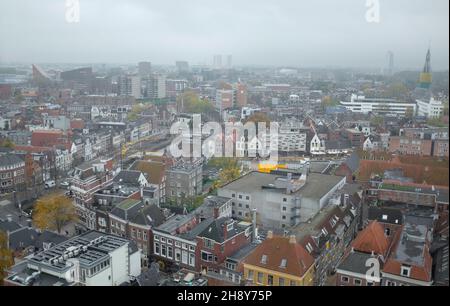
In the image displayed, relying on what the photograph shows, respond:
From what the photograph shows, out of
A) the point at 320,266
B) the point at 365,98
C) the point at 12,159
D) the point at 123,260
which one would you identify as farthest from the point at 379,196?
the point at 365,98

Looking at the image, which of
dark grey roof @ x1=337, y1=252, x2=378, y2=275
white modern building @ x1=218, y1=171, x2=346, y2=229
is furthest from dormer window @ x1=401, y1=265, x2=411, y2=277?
white modern building @ x1=218, y1=171, x2=346, y2=229

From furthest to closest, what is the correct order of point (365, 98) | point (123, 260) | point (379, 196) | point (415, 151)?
point (365, 98)
point (415, 151)
point (379, 196)
point (123, 260)

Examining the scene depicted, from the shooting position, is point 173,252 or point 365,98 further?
point 365,98

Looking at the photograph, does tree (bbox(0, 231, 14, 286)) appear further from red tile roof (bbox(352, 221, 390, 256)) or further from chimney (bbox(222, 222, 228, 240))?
red tile roof (bbox(352, 221, 390, 256))

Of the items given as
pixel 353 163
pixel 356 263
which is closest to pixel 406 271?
pixel 356 263

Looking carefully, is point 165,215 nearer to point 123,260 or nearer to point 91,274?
point 123,260

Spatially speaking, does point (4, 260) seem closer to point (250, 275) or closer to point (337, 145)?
point (250, 275)
